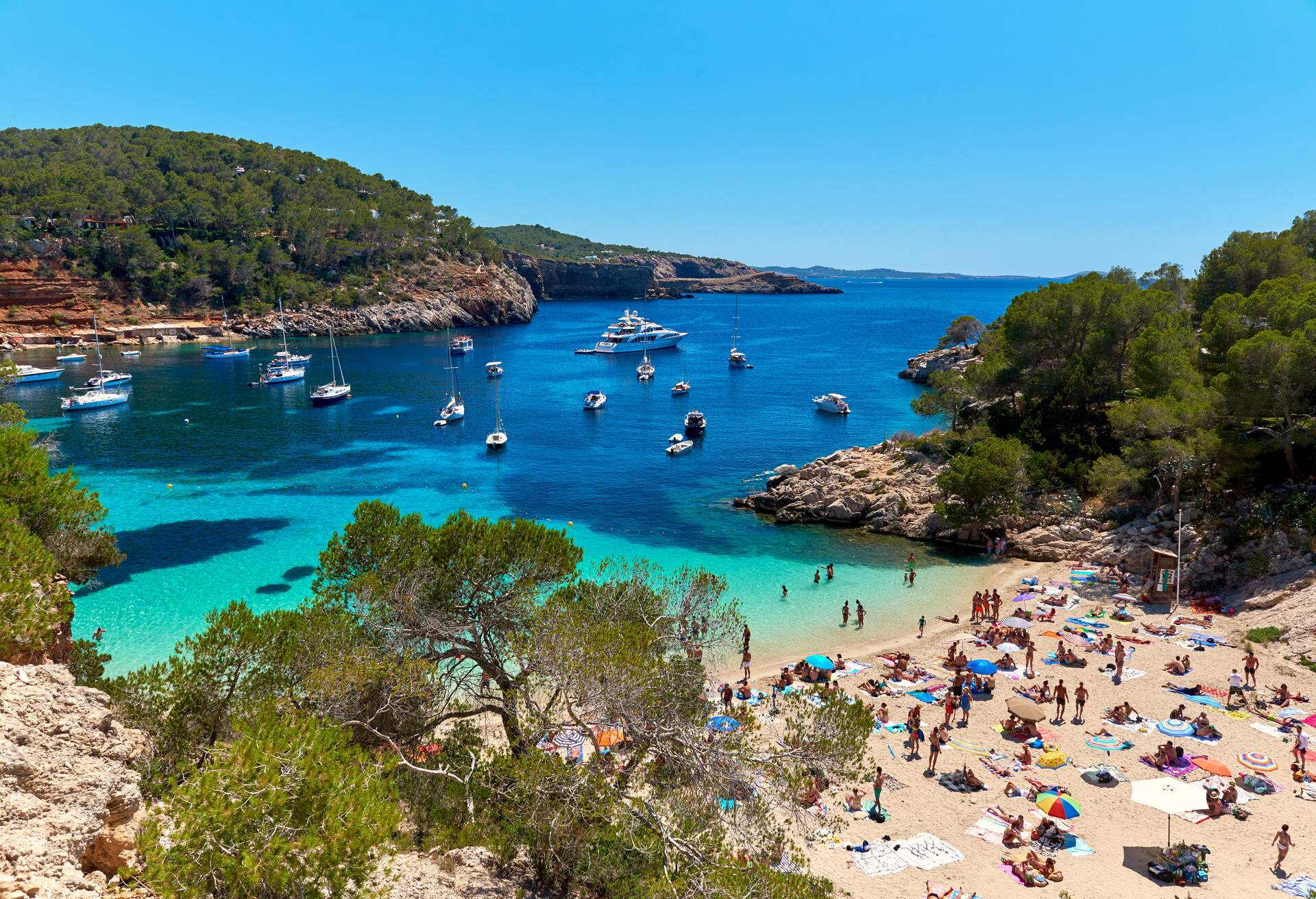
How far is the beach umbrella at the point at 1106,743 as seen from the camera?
691 inches

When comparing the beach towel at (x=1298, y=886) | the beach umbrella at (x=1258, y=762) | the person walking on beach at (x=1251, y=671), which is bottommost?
the beach towel at (x=1298, y=886)

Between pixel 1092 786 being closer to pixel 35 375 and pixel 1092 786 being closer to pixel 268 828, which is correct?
pixel 268 828

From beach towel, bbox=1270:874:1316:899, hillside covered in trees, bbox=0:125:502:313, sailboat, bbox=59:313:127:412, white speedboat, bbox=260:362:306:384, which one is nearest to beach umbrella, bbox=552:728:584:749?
beach towel, bbox=1270:874:1316:899

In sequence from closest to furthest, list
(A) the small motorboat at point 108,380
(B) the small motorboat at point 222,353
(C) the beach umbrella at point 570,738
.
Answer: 1. (C) the beach umbrella at point 570,738
2. (A) the small motorboat at point 108,380
3. (B) the small motorboat at point 222,353

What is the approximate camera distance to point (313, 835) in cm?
782

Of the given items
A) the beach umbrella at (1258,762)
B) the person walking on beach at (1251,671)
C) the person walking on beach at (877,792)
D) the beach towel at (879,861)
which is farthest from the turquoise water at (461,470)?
the beach umbrella at (1258,762)

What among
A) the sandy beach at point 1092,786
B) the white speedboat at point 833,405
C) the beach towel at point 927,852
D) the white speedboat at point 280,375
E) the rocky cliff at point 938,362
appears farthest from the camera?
the rocky cliff at point 938,362

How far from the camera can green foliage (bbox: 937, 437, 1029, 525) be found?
3164 centimetres

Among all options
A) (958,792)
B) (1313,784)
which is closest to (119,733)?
(958,792)

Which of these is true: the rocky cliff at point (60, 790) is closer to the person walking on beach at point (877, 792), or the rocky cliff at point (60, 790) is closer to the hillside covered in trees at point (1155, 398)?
the person walking on beach at point (877, 792)

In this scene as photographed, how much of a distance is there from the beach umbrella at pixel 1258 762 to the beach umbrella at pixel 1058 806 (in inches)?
168

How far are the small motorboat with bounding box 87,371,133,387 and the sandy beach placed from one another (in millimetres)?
65206

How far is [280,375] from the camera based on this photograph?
2931 inches

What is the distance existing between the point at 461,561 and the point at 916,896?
10.4 m
